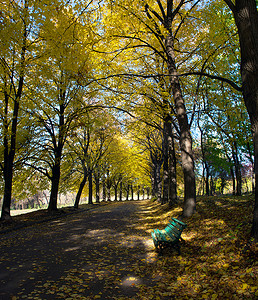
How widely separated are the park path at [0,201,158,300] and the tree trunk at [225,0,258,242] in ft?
8.84

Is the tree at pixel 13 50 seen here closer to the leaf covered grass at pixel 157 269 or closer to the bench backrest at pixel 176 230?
the leaf covered grass at pixel 157 269

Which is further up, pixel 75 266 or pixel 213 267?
pixel 213 267

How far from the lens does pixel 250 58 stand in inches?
175

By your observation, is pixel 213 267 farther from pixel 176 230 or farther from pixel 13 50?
pixel 13 50

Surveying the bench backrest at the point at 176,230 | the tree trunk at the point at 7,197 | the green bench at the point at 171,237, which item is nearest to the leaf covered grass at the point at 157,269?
the green bench at the point at 171,237

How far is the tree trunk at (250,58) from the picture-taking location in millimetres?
4367

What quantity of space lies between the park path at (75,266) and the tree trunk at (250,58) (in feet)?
8.84

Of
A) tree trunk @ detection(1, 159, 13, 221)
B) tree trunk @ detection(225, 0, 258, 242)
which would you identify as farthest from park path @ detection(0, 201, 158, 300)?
tree trunk @ detection(1, 159, 13, 221)

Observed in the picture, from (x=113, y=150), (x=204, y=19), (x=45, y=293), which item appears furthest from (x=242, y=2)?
(x=113, y=150)

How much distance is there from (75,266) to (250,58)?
5.77 meters

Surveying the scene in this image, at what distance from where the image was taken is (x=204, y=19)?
10.8 m

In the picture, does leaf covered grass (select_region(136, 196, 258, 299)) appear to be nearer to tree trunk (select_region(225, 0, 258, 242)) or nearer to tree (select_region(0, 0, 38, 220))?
tree trunk (select_region(225, 0, 258, 242))

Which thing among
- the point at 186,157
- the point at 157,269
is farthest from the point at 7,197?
the point at 157,269

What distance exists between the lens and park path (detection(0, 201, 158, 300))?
3711 mm
